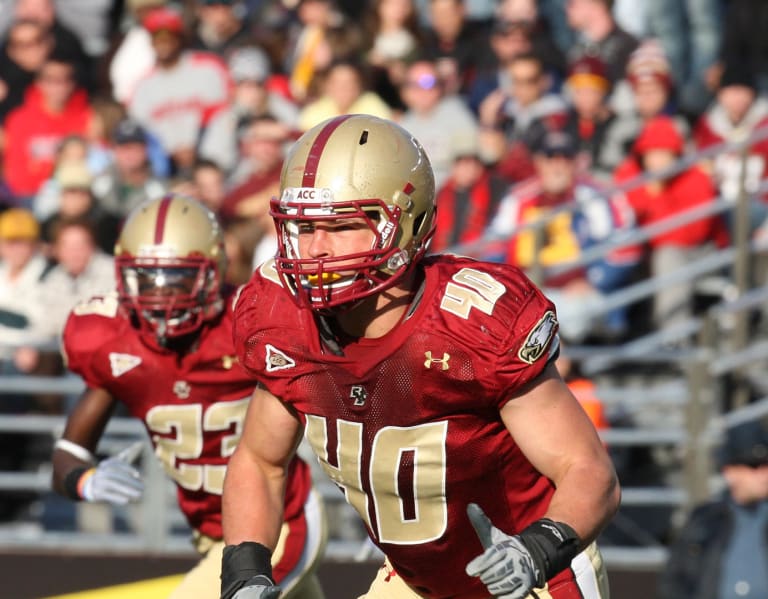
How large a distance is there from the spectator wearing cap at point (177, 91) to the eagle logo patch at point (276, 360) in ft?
19.6

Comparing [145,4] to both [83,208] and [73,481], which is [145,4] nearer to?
[83,208]

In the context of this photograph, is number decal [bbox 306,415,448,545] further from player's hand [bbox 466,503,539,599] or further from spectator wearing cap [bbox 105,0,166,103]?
spectator wearing cap [bbox 105,0,166,103]

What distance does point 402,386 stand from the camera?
3.36 m

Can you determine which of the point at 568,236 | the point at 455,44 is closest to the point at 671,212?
the point at 568,236

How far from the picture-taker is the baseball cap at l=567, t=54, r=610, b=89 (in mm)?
8523

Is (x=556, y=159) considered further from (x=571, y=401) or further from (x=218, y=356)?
(x=571, y=401)

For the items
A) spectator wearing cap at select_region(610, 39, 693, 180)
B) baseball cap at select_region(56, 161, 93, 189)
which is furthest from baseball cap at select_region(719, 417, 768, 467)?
baseball cap at select_region(56, 161, 93, 189)

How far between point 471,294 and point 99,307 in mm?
1939

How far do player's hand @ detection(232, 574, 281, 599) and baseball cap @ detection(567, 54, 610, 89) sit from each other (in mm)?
5642

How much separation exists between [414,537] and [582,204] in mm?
4413

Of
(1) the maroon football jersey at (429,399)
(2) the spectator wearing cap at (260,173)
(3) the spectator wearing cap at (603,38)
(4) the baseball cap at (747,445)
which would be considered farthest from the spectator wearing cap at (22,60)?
(1) the maroon football jersey at (429,399)

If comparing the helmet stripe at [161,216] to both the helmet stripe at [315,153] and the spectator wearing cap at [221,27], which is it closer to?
the helmet stripe at [315,153]

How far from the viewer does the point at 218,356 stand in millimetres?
4703

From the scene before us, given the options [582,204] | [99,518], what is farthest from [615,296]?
[99,518]
